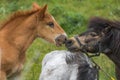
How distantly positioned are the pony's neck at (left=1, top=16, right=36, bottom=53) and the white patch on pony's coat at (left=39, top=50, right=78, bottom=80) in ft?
1.55

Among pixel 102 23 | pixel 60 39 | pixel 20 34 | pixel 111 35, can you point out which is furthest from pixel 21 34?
pixel 111 35

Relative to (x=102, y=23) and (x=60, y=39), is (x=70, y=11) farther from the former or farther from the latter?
(x=102, y=23)

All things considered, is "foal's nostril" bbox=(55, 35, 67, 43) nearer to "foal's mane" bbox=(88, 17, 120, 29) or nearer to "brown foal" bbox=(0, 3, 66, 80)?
"brown foal" bbox=(0, 3, 66, 80)

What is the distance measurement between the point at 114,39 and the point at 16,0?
934cm

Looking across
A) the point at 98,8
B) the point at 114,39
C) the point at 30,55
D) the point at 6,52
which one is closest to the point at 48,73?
the point at 6,52

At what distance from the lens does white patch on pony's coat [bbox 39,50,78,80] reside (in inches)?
353

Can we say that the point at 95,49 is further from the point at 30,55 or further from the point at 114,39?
the point at 30,55

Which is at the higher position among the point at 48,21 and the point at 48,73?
the point at 48,21

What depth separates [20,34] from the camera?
9234 millimetres

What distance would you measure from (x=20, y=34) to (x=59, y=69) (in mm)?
804

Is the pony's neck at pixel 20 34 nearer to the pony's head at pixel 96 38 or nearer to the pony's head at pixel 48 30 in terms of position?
the pony's head at pixel 48 30

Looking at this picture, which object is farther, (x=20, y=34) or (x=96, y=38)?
(x=20, y=34)

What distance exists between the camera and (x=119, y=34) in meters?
8.24

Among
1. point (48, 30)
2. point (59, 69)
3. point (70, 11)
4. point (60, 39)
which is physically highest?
point (48, 30)
